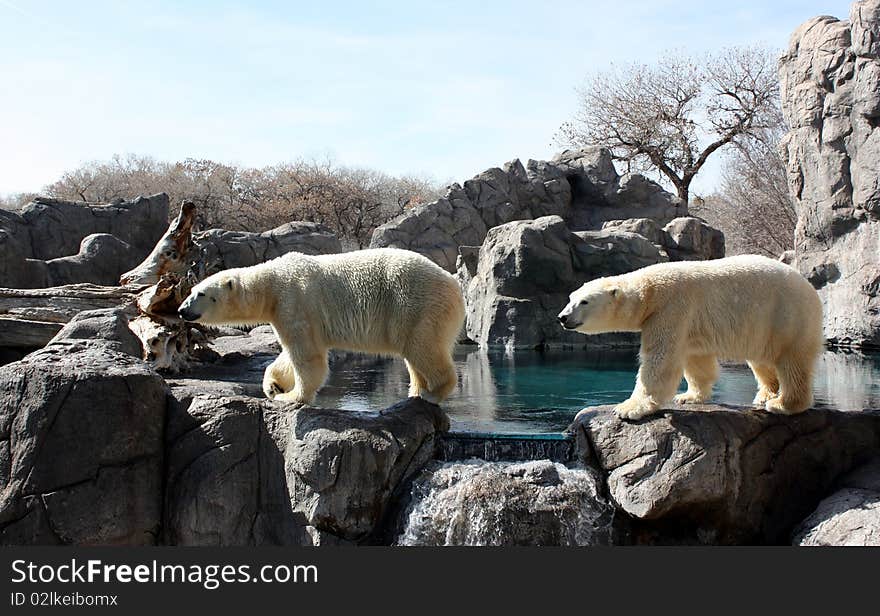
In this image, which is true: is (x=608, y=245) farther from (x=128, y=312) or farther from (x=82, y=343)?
(x=82, y=343)

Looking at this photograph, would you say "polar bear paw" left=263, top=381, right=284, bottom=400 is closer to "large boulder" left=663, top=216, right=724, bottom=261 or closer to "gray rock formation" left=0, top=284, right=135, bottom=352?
"gray rock formation" left=0, top=284, right=135, bottom=352

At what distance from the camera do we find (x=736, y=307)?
5785 mm

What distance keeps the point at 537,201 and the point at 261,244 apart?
979 cm

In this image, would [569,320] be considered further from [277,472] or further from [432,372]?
[277,472]

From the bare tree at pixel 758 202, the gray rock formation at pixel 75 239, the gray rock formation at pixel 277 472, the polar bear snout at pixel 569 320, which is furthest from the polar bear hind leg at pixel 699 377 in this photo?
the bare tree at pixel 758 202

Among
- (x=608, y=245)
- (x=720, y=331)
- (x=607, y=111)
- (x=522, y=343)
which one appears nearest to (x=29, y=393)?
(x=720, y=331)

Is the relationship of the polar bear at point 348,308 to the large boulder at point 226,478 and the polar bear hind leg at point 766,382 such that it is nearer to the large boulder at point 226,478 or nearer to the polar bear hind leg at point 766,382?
the large boulder at point 226,478

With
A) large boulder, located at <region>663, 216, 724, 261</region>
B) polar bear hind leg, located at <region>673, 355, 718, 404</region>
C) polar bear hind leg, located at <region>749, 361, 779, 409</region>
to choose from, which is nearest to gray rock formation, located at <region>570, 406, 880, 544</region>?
polar bear hind leg, located at <region>749, 361, 779, 409</region>

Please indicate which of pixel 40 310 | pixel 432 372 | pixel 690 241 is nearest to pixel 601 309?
pixel 432 372

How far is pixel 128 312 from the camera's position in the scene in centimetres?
1057

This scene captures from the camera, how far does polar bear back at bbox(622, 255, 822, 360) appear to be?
5777mm

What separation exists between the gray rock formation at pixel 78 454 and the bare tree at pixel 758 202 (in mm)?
25883

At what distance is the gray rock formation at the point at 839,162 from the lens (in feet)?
49.6

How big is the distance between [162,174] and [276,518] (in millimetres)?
36334
